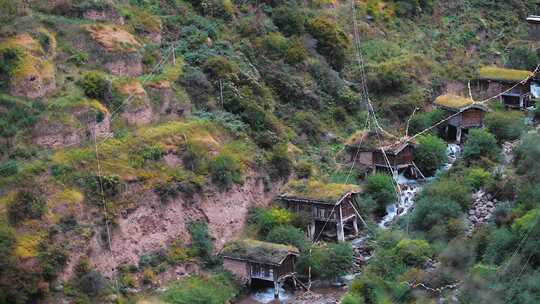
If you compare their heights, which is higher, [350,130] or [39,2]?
[39,2]

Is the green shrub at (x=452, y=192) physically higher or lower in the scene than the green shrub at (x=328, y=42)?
lower

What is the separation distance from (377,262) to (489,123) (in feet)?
50.5

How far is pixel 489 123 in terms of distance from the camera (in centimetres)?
5372

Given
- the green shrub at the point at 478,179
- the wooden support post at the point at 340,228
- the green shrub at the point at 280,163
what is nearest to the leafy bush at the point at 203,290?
the wooden support post at the point at 340,228

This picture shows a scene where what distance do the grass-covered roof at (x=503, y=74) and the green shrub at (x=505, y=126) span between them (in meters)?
Answer: 5.23

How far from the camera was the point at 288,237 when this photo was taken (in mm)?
43812

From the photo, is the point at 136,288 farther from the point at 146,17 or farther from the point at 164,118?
the point at 146,17

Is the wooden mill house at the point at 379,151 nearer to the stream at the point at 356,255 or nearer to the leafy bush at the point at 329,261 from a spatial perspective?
the stream at the point at 356,255

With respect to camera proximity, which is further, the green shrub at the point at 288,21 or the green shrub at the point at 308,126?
the green shrub at the point at 288,21

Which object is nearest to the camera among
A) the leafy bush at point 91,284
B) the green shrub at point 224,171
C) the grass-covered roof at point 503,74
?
the leafy bush at point 91,284

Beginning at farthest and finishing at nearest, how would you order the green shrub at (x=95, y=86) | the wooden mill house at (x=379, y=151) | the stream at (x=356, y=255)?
the wooden mill house at (x=379, y=151), the green shrub at (x=95, y=86), the stream at (x=356, y=255)

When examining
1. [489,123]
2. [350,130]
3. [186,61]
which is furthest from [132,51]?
[489,123]

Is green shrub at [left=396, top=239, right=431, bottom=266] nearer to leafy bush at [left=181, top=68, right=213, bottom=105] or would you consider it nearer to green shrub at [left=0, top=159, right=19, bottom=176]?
leafy bush at [left=181, top=68, right=213, bottom=105]

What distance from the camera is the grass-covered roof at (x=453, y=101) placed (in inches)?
2183
